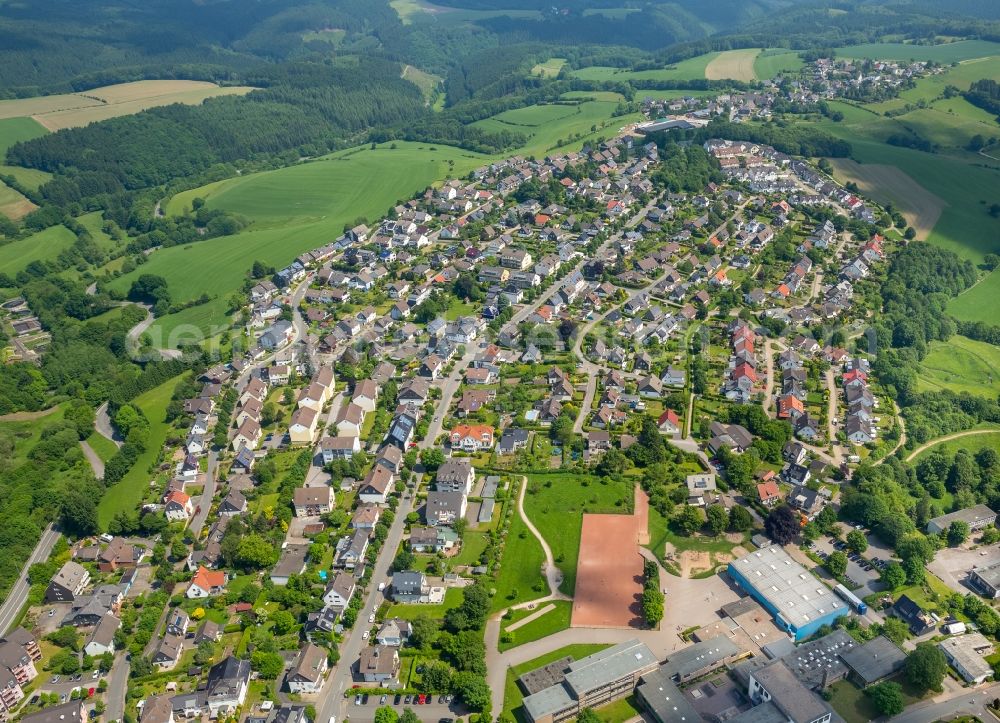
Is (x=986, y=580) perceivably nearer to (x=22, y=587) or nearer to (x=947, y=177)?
(x=22, y=587)

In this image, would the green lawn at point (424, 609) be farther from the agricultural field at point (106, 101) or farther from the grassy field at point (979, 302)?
the agricultural field at point (106, 101)

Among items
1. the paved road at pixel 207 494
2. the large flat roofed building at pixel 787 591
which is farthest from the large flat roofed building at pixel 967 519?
the paved road at pixel 207 494

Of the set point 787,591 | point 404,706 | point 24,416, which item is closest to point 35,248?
point 24,416

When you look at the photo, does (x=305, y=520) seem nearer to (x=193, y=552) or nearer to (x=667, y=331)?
(x=193, y=552)

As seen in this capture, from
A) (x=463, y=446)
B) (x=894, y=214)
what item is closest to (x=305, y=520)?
(x=463, y=446)

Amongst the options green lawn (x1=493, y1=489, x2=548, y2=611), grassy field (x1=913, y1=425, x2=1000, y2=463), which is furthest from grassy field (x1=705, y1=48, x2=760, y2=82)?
green lawn (x1=493, y1=489, x2=548, y2=611)

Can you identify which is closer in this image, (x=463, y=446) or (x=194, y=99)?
(x=463, y=446)

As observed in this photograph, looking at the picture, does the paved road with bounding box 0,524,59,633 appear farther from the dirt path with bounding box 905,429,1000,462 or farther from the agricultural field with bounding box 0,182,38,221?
the agricultural field with bounding box 0,182,38,221
